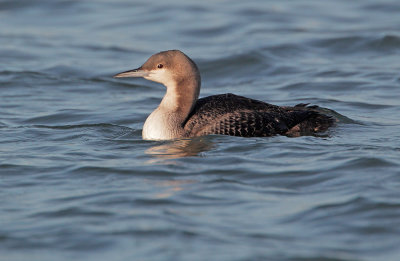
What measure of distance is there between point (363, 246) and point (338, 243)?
17cm

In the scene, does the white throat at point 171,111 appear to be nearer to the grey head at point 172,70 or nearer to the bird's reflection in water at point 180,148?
the grey head at point 172,70

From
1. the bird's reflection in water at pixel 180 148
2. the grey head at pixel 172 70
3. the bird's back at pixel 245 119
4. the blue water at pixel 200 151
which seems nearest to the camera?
the blue water at pixel 200 151

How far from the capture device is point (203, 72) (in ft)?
40.5

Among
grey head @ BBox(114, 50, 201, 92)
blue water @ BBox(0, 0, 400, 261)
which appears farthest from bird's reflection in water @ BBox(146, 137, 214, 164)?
grey head @ BBox(114, 50, 201, 92)

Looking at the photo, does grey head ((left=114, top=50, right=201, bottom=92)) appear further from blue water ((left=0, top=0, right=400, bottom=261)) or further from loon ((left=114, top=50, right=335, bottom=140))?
blue water ((left=0, top=0, right=400, bottom=261))

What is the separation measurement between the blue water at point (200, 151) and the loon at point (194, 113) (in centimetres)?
12

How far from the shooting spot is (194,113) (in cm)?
805

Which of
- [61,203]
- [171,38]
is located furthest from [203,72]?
[61,203]

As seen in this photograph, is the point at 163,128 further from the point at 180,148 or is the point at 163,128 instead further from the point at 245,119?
the point at 245,119

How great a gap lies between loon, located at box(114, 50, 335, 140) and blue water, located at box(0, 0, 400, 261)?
0.40 feet

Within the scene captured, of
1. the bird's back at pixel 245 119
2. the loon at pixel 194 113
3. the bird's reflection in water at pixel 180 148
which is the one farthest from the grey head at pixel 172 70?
the bird's reflection in water at pixel 180 148

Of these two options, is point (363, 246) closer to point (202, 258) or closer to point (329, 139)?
point (202, 258)

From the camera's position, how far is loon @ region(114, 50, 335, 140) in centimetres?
784

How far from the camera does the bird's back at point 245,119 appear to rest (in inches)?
308
